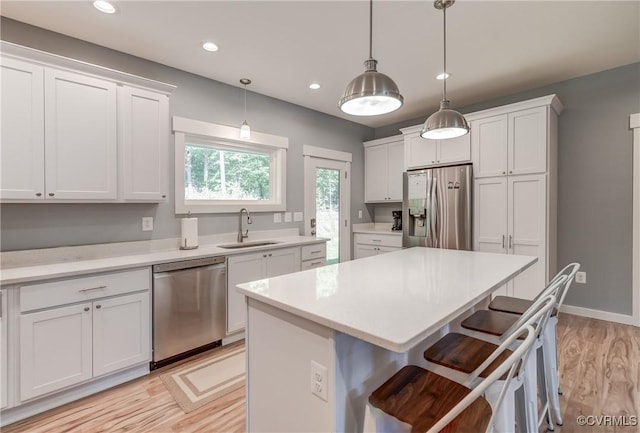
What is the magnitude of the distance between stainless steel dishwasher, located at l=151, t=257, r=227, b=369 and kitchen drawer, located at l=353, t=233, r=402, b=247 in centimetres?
254

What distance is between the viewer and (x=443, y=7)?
2051 mm

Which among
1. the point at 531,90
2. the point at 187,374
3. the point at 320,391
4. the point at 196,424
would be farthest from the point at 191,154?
the point at 531,90

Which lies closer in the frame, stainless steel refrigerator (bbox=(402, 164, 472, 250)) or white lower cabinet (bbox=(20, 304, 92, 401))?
white lower cabinet (bbox=(20, 304, 92, 401))

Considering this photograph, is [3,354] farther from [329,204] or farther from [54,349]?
[329,204]

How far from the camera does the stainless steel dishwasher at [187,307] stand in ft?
7.63

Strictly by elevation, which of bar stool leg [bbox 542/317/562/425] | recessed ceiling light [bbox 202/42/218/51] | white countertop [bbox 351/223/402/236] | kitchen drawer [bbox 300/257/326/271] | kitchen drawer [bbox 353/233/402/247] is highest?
recessed ceiling light [bbox 202/42/218/51]

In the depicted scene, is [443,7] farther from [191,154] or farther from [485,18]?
[191,154]

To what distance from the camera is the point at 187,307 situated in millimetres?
2467

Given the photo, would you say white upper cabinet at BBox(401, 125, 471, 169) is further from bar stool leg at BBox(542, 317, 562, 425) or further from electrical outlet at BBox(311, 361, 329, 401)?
electrical outlet at BBox(311, 361, 329, 401)

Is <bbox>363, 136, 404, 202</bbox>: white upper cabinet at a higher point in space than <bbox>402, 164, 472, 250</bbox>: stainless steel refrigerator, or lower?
higher

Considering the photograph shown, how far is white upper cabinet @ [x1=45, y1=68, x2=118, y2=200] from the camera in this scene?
2.07 meters

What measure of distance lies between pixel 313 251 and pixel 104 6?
9.10 feet

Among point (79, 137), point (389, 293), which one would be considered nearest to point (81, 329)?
point (79, 137)

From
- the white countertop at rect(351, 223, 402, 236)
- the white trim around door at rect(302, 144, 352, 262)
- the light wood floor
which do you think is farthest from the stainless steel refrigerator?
the light wood floor
